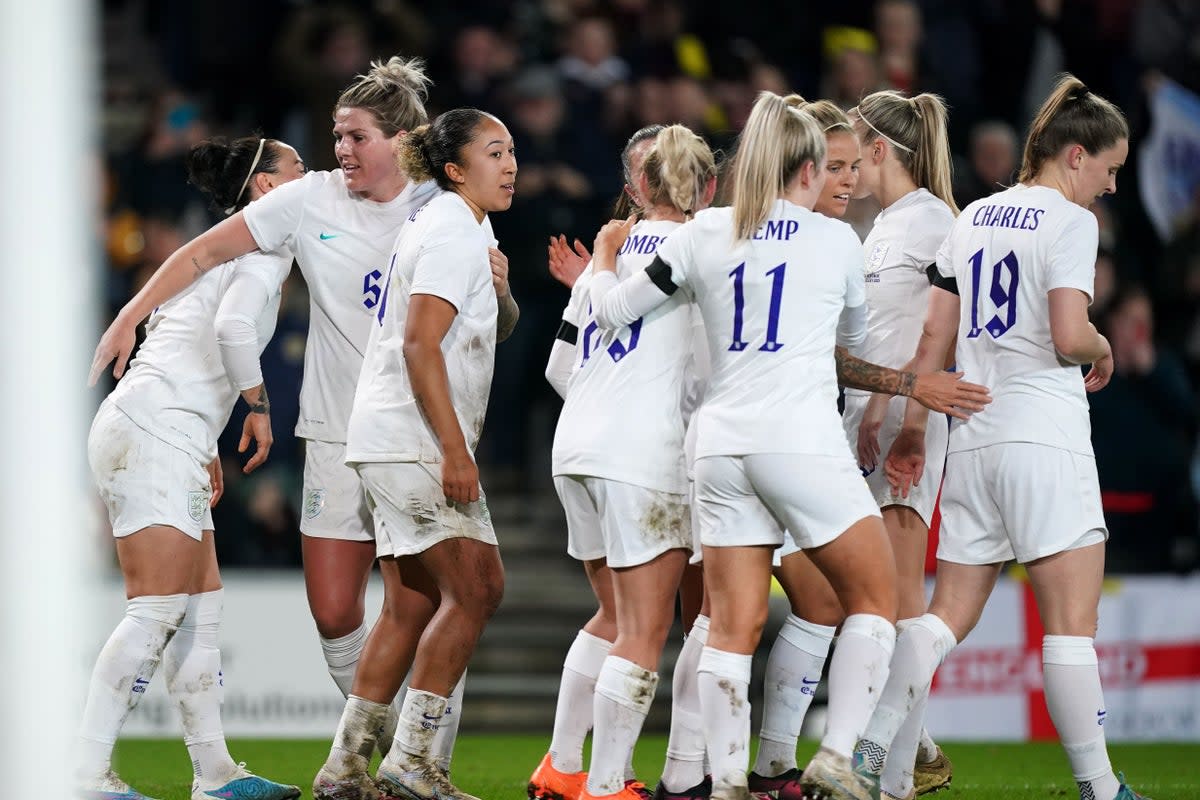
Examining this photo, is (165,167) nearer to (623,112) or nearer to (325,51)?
(325,51)

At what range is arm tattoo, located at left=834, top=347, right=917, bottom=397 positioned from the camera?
5012 mm

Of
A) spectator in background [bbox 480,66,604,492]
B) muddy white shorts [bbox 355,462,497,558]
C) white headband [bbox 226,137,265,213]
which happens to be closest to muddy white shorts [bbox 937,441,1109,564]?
muddy white shorts [bbox 355,462,497,558]

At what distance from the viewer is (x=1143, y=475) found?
34.5 ft

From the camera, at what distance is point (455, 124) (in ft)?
17.2

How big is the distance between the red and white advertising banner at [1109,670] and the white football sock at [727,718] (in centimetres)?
568

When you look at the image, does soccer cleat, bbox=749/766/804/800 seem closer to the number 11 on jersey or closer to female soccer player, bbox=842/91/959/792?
female soccer player, bbox=842/91/959/792

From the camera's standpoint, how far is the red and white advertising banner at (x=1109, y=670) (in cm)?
994

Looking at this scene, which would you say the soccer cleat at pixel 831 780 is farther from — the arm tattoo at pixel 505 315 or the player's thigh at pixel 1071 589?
the arm tattoo at pixel 505 315

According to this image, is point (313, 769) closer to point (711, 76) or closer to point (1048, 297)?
point (1048, 297)

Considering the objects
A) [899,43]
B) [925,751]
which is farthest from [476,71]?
[925,751]

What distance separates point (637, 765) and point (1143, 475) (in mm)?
4464

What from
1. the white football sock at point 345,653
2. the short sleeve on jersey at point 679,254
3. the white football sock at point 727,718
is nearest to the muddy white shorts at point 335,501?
the white football sock at point 345,653

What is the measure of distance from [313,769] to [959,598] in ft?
11.7

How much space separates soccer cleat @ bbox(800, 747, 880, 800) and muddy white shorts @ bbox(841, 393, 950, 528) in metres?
1.26
